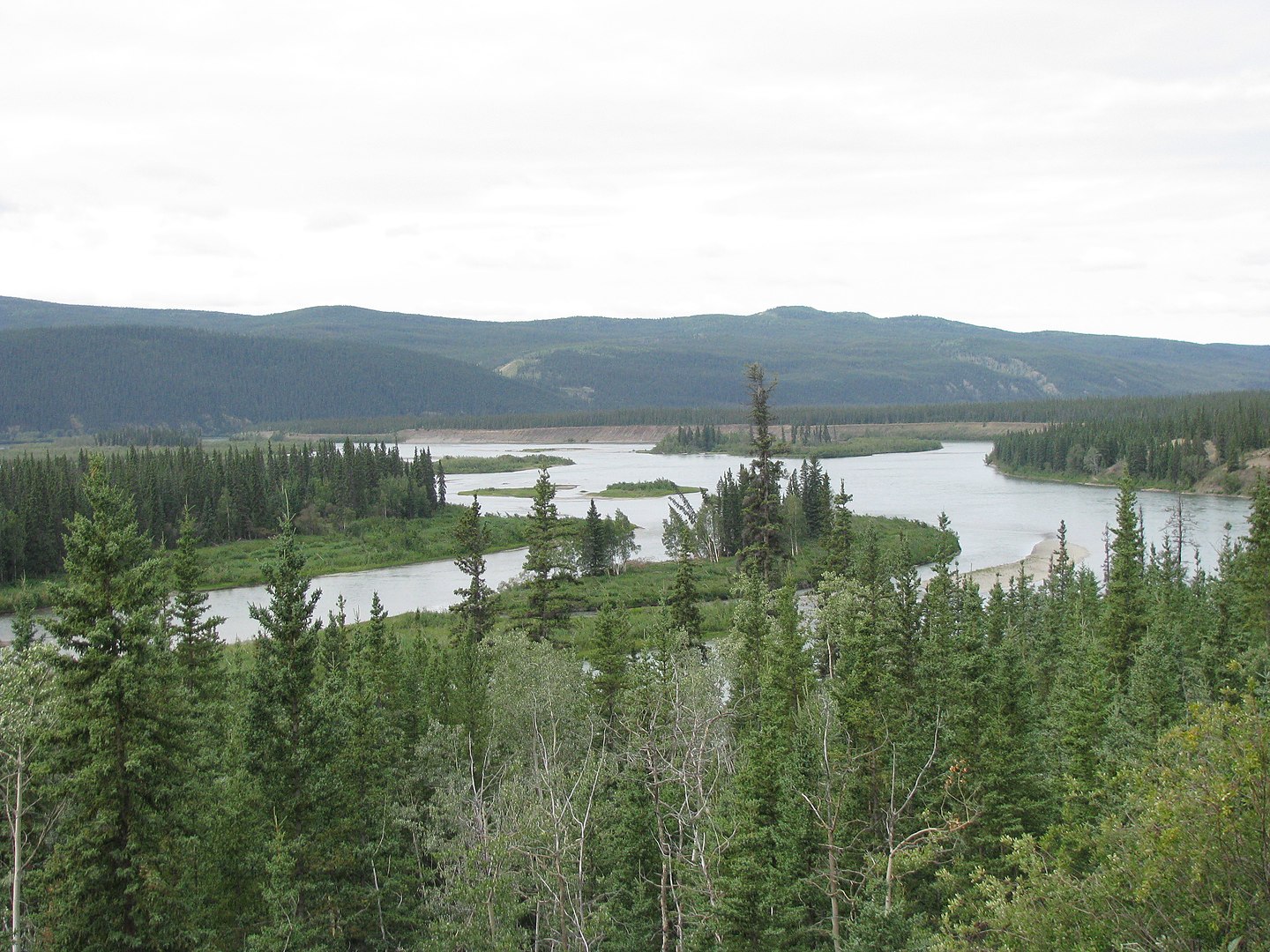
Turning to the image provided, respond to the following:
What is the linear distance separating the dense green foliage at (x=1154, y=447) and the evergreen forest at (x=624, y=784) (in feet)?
367

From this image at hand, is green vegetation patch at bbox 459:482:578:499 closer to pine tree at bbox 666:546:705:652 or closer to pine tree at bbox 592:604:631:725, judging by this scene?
pine tree at bbox 666:546:705:652

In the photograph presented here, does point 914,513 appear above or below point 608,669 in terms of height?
below

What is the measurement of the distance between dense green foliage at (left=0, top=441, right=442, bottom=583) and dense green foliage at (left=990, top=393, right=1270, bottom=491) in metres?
99.4

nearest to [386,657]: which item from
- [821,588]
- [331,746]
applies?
[331,746]

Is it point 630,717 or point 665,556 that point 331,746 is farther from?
point 665,556

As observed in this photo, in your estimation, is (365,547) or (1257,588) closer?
(1257,588)

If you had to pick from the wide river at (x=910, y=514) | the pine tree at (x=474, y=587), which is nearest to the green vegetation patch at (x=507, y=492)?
the wide river at (x=910, y=514)

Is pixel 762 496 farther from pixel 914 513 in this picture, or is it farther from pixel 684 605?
pixel 914 513

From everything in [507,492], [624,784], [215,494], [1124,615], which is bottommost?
[624,784]

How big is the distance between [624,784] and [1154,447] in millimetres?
142353

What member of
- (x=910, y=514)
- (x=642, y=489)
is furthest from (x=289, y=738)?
(x=642, y=489)

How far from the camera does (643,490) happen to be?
154500 mm

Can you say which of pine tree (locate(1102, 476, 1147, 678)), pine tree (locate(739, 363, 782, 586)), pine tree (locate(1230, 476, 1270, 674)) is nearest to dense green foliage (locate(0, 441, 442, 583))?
pine tree (locate(739, 363, 782, 586))

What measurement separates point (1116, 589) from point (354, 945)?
31730 mm
